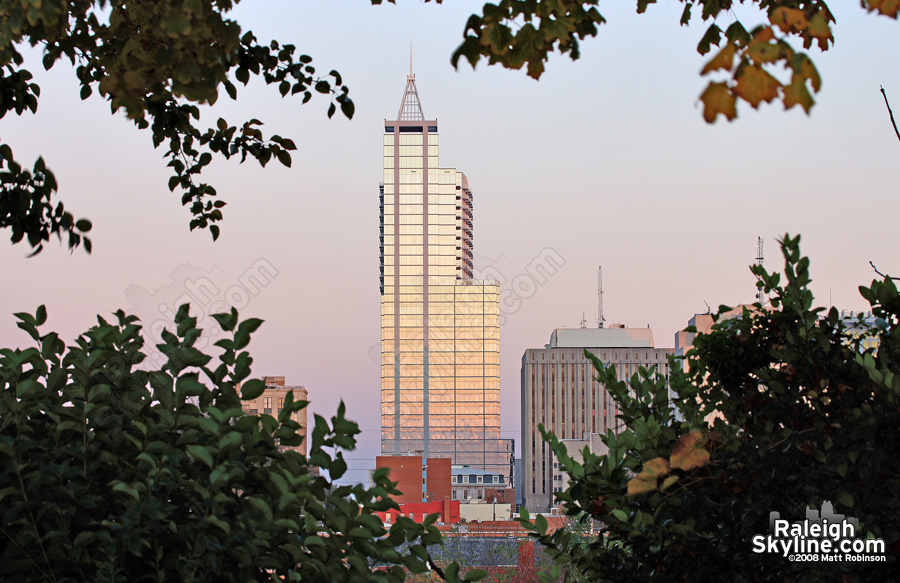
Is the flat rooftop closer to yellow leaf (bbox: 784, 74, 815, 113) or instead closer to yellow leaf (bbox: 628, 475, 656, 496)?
yellow leaf (bbox: 628, 475, 656, 496)

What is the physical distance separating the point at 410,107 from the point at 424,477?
59.0 metres

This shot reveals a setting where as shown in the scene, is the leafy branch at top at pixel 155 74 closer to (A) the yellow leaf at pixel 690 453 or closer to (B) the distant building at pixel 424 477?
(A) the yellow leaf at pixel 690 453

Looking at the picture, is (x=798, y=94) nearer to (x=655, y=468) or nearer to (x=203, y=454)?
(x=655, y=468)

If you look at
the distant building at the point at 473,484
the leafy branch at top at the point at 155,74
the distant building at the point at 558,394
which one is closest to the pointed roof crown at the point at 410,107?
the distant building at the point at 558,394

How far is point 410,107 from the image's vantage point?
5143 inches

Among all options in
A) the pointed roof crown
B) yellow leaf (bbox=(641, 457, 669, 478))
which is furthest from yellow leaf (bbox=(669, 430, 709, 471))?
the pointed roof crown

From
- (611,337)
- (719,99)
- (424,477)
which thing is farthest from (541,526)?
(611,337)

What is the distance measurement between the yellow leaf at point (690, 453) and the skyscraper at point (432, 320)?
120070 mm

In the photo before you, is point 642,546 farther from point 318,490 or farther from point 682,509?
point 318,490

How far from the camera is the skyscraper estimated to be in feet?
403

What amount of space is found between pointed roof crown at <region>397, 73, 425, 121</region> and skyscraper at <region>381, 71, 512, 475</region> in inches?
103

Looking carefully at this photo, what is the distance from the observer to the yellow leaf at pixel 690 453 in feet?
6.48

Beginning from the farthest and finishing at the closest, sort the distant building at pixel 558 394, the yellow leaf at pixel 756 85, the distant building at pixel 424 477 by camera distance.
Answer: the distant building at pixel 558 394 < the distant building at pixel 424 477 < the yellow leaf at pixel 756 85

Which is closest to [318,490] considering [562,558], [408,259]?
[562,558]
